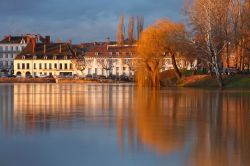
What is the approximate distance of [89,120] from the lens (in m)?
22.3

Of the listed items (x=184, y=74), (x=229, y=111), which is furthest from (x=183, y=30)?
(x=229, y=111)

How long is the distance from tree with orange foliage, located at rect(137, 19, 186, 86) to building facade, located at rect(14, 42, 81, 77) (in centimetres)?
6624

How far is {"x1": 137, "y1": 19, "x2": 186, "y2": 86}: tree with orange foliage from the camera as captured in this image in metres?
71.0

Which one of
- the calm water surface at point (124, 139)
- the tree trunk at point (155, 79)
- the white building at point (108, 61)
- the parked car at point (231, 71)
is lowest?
the calm water surface at point (124, 139)

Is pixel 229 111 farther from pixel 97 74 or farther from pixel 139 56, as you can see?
pixel 97 74

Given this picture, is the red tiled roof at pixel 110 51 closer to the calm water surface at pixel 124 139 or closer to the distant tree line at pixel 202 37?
the distant tree line at pixel 202 37

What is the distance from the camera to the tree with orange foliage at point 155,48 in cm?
7100

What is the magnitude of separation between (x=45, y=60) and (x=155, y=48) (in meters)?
Result: 72.2

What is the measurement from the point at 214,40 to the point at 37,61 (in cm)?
8313

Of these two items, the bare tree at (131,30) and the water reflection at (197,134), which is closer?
the water reflection at (197,134)

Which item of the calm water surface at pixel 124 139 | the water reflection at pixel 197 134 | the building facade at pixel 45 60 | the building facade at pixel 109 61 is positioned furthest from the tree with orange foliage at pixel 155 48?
the building facade at pixel 45 60

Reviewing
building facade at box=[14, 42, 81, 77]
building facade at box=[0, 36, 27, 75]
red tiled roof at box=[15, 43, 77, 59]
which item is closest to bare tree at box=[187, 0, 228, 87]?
building facade at box=[14, 42, 81, 77]

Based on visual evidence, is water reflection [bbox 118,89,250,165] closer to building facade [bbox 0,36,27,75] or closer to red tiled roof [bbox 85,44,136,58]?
red tiled roof [bbox 85,44,136,58]

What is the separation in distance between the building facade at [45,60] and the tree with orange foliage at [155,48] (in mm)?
66241
